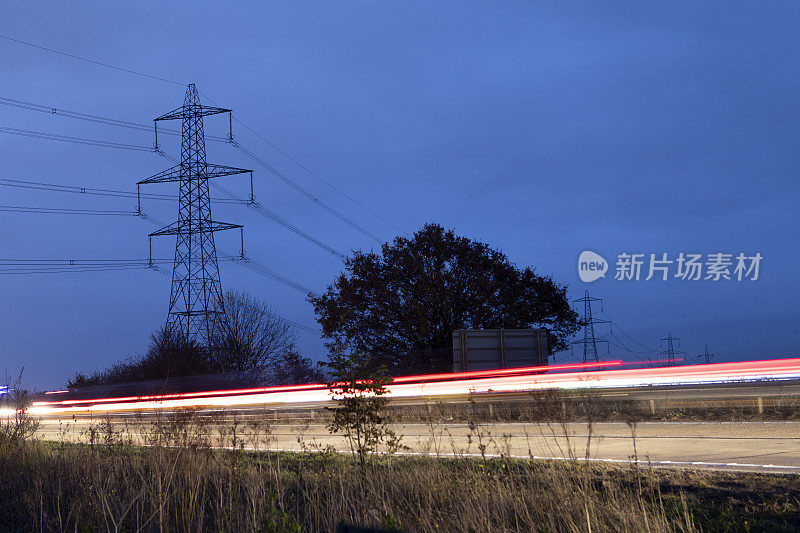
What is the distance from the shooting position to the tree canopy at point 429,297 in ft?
133

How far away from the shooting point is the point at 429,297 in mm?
40250

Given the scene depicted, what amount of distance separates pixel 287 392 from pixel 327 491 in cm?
2545

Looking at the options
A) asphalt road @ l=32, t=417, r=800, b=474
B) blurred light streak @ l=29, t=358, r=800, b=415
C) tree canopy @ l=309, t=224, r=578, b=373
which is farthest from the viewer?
tree canopy @ l=309, t=224, r=578, b=373

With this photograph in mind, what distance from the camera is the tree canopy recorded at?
4044cm

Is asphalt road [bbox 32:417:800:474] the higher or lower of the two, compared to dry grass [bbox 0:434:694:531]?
lower

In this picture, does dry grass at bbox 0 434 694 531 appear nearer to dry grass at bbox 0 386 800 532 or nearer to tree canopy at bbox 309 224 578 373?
dry grass at bbox 0 386 800 532

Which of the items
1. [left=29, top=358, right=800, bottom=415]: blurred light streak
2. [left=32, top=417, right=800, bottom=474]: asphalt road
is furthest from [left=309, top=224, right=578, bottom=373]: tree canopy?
[left=32, top=417, right=800, bottom=474]: asphalt road

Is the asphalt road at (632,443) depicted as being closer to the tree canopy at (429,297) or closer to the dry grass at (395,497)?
the dry grass at (395,497)

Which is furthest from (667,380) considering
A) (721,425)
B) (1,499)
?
(1,499)

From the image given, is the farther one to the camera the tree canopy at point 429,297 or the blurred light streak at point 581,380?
the tree canopy at point 429,297

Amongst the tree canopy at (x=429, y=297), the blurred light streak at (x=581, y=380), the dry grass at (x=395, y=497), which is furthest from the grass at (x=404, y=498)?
the tree canopy at (x=429, y=297)

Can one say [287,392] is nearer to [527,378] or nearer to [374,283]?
[374,283]

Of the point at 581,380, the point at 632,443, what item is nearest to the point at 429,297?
the point at 581,380

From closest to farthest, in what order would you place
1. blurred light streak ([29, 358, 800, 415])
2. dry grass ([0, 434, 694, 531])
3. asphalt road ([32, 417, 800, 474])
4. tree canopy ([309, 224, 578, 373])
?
dry grass ([0, 434, 694, 531]) < asphalt road ([32, 417, 800, 474]) < blurred light streak ([29, 358, 800, 415]) < tree canopy ([309, 224, 578, 373])
